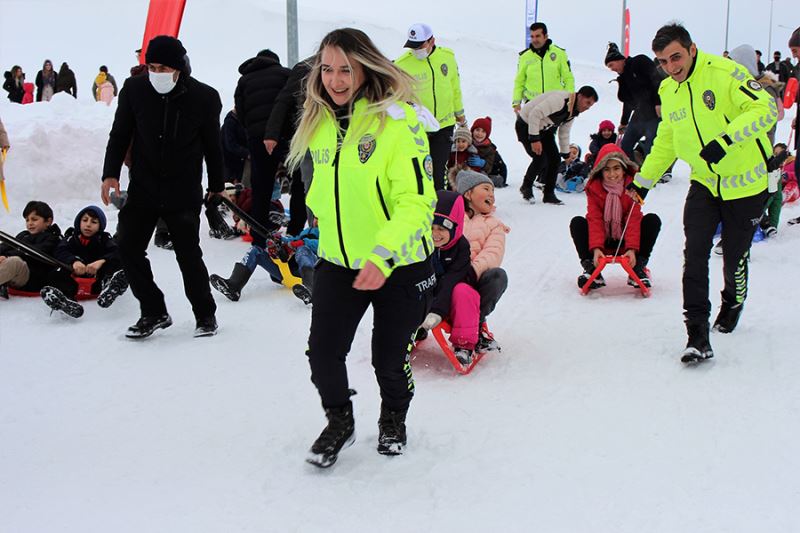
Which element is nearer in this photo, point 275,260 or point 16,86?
point 275,260

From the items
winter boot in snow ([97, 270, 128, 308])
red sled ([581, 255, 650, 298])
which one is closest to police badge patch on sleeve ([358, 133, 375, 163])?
winter boot in snow ([97, 270, 128, 308])

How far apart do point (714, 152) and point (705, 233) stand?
668 millimetres

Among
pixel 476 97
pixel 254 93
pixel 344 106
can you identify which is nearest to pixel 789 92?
pixel 476 97

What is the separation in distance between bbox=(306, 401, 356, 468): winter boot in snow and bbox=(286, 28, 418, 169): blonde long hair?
1.18 meters

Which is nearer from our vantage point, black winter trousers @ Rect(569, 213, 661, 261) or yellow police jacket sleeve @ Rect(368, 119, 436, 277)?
yellow police jacket sleeve @ Rect(368, 119, 436, 277)

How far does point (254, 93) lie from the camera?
7.45 m

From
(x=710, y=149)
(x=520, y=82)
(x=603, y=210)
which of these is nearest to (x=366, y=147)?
(x=710, y=149)

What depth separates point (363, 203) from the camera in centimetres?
323

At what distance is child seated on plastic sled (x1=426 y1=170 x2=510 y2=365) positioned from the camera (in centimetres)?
484

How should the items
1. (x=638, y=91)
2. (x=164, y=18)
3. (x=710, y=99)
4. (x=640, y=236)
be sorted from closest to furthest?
(x=710, y=99), (x=640, y=236), (x=164, y=18), (x=638, y=91)

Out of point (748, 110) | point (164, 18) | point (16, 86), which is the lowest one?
point (748, 110)

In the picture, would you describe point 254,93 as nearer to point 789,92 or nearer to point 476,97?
point 789,92

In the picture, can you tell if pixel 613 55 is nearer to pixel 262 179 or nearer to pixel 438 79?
pixel 438 79

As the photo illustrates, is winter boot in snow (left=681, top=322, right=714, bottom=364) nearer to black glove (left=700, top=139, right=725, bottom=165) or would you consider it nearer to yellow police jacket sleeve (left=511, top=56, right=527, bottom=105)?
black glove (left=700, top=139, right=725, bottom=165)
